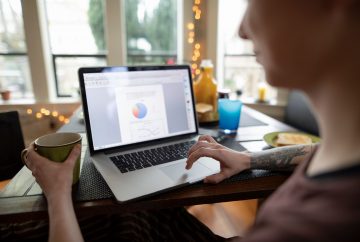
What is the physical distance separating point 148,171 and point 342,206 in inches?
21.1

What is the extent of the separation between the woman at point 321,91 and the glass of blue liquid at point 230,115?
726mm

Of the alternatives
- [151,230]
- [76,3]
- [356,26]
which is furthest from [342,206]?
[76,3]

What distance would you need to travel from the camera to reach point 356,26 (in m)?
0.30

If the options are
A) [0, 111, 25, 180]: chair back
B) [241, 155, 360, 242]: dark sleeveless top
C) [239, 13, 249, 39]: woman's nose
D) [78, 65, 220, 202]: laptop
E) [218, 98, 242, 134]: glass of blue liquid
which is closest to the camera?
[241, 155, 360, 242]: dark sleeveless top

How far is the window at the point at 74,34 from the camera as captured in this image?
8.75 feet

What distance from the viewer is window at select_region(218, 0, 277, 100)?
2699 millimetres

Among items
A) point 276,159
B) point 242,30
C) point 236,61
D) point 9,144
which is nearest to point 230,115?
point 276,159

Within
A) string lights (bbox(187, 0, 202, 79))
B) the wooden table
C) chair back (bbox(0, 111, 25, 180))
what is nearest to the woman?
the wooden table

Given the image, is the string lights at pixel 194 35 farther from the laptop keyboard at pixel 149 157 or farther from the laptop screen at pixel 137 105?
the laptop keyboard at pixel 149 157

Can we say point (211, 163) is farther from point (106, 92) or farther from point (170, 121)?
point (106, 92)

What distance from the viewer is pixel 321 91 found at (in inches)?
13.9

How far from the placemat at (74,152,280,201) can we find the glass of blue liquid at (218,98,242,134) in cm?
39

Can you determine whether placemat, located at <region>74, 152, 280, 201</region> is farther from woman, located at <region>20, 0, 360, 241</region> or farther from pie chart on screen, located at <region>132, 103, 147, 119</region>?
woman, located at <region>20, 0, 360, 241</region>

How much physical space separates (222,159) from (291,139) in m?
0.40
